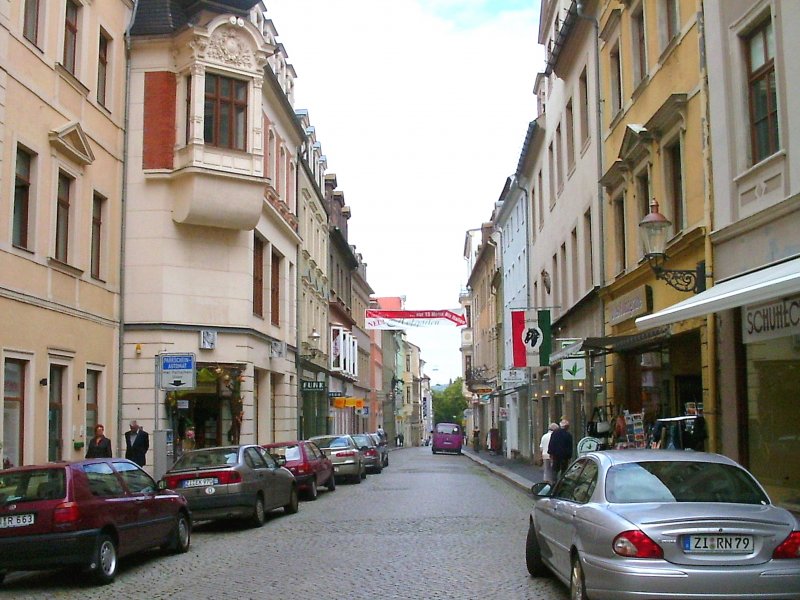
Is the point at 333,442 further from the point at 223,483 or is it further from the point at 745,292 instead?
the point at 745,292

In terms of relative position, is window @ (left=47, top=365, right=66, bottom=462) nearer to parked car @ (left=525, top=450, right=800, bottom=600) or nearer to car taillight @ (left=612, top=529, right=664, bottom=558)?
parked car @ (left=525, top=450, right=800, bottom=600)

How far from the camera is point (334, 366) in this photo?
163 ft

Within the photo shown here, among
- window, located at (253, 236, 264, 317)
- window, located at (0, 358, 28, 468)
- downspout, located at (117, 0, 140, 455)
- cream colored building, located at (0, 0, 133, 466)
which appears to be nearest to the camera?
window, located at (0, 358, 28, 468)

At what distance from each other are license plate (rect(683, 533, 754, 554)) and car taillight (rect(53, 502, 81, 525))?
22.7 ft

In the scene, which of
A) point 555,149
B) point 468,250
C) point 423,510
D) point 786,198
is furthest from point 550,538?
point 468,250

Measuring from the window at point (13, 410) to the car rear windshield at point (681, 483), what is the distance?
13.5 m

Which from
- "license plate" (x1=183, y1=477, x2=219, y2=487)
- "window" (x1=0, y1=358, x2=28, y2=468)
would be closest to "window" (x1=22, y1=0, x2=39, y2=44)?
"window" (x1=0, y1=358, x2=28, y2=468)

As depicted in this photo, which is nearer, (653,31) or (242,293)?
(653,31)

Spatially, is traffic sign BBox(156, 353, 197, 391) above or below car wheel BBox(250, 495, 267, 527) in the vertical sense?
above

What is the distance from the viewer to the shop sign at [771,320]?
12742mm

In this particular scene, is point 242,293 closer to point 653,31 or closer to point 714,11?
point 653,31

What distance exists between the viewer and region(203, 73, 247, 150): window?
2683 centimetres

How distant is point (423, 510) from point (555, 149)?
16.0 metres

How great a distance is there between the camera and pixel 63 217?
849 inches
